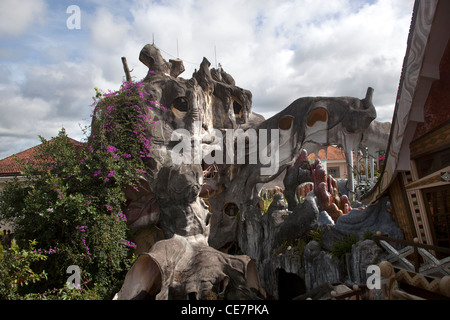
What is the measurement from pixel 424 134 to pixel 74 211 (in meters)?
6.27

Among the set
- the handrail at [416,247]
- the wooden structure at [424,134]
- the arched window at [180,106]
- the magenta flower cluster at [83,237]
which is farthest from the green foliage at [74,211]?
the arched window at [180,106]

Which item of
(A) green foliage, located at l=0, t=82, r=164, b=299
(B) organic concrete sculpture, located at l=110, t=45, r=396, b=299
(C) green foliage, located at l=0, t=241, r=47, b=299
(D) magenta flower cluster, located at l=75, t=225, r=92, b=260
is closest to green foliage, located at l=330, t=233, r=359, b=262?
(B) organic concrete sculpture, located at l=110, t=45, r=396, b=299

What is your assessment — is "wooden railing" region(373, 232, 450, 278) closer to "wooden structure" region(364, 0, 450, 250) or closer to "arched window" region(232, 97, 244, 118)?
"wooden structure" region(364, 0, 450, 250)

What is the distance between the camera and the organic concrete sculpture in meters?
6.24

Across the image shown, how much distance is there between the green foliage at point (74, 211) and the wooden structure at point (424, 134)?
5.42 m

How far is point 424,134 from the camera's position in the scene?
5332 mm

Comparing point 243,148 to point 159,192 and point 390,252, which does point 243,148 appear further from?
point 390,252

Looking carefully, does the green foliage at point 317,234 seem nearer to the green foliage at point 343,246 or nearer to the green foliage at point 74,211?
the green foliage at point 343,246

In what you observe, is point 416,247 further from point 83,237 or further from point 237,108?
point 237,108

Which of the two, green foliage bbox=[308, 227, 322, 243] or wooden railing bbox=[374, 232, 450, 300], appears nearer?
wooden railing bbox=[374, 232, 450, 300]

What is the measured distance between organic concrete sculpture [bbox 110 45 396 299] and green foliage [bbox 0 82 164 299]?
2.97ft

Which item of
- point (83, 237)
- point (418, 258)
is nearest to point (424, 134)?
point (418, 258)
